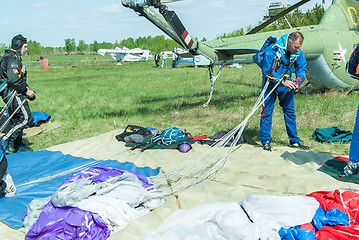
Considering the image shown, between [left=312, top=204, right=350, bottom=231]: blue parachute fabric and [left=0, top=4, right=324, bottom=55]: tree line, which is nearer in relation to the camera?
[left=312, top=204, right=350, bottom=231]: blue parachute fabric

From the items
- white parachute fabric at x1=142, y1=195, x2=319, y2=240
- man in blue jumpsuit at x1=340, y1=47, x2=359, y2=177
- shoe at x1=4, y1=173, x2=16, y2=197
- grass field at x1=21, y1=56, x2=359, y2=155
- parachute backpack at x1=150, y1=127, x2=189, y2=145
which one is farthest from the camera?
grass field at x1=21, y1=56, x2=359, y2=155

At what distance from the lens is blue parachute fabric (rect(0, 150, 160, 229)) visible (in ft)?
12.1

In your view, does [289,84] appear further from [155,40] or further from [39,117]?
[155,40]

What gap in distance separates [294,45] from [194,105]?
5172 millimetres

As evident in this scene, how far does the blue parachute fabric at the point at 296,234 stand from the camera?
2631 mm

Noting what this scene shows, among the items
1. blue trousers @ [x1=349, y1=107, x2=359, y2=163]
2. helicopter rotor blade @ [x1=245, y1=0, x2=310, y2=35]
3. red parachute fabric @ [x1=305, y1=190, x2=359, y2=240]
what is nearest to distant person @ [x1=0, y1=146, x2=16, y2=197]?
red parachute fabric @ [x1=305, y1=190, x2=359, y2=240]

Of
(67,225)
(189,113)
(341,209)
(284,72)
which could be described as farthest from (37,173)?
(189,113)

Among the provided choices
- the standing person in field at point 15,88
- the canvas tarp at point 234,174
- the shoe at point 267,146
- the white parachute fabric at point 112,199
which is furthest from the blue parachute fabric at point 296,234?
the standing person in field at point 15,88

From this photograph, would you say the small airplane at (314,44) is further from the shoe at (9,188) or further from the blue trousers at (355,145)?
the shoe at (9,188)

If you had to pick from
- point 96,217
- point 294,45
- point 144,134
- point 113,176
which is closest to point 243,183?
point 113,176

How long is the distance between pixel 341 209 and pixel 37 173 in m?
4.44

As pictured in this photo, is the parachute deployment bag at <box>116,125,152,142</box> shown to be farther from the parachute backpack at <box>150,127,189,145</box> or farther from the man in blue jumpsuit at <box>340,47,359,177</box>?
the man in blue jumpsuit at <box>340,47,359,177</box>

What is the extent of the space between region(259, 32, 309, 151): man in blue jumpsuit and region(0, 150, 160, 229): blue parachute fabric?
2.30m

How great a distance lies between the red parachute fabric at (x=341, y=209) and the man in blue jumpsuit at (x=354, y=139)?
3.81 feet
